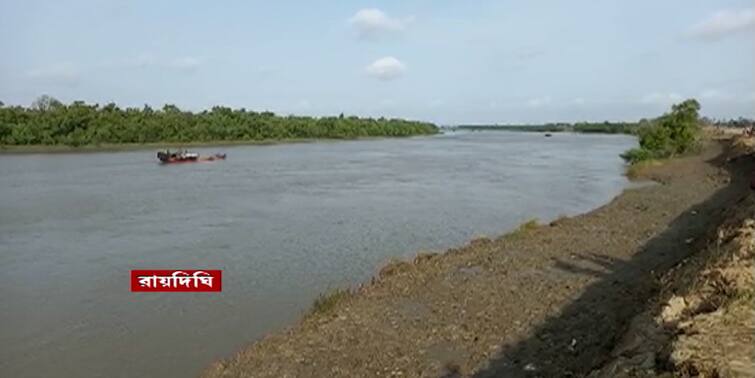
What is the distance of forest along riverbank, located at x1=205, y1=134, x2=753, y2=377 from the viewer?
934cm

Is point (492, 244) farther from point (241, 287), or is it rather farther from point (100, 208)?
point (100, 208)

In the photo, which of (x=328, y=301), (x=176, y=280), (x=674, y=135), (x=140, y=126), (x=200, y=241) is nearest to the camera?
(x=328, y=301)

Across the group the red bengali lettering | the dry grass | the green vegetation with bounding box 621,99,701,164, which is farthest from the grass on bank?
the green vegetation with bounding box 621,99,701,164

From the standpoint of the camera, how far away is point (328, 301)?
489 inches

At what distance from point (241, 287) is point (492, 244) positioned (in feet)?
23.3

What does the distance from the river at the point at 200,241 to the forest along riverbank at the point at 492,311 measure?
4.88ft

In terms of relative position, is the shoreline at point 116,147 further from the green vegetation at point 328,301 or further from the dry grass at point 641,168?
the green vegetation at point 328,301

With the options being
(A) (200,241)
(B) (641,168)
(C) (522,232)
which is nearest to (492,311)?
(C) (522,232)

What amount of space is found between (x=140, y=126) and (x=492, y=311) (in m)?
78.8

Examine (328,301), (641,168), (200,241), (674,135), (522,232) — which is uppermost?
(674,135)

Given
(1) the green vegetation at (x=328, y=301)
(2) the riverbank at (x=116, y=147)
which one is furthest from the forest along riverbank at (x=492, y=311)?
(2) the riverbank at (x=116, y=147)

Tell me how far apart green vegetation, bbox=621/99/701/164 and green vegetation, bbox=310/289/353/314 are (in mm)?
42929

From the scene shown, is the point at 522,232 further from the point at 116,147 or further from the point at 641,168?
the point at 116,147

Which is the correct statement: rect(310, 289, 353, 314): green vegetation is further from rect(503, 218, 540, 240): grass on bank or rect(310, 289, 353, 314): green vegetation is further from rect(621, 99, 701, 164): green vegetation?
rect(621, 99, 701, 164): green vegetation
